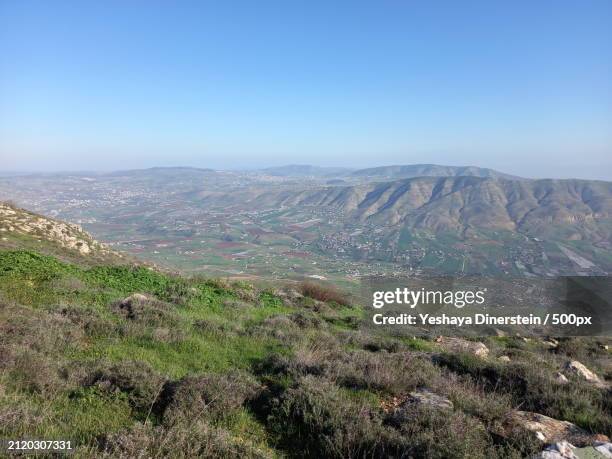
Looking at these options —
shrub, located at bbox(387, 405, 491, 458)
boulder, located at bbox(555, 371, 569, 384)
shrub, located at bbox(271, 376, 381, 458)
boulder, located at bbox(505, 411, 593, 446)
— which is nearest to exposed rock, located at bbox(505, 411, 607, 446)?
boulder, located at bbox(505, 411, 593, 446)

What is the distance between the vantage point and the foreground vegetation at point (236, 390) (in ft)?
11.7

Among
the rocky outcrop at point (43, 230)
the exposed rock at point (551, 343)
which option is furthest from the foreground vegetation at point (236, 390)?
the rocky outcrop at point (43, 230)

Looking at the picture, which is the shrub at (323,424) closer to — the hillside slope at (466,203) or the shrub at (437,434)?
the shrub at (437,434)

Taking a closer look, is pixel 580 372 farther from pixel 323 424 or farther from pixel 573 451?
pixel 323 424

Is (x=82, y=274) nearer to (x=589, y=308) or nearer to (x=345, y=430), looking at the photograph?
(x=345, y=430)

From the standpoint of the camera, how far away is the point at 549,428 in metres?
4.35

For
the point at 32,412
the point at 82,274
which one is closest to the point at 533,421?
the point at 32,412

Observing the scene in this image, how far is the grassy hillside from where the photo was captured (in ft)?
11.8

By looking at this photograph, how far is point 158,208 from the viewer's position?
5157 inches

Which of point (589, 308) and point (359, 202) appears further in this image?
point (359, 202)

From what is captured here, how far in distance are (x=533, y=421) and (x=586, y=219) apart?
121m

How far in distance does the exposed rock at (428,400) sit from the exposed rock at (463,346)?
369cm

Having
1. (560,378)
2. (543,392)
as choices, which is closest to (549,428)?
(543,392)

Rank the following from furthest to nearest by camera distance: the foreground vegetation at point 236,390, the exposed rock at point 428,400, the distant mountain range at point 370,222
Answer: the distant mountain range at point 370,222 → the exposed rock at point 428,400 → the foreground vegetation at point 236,390
